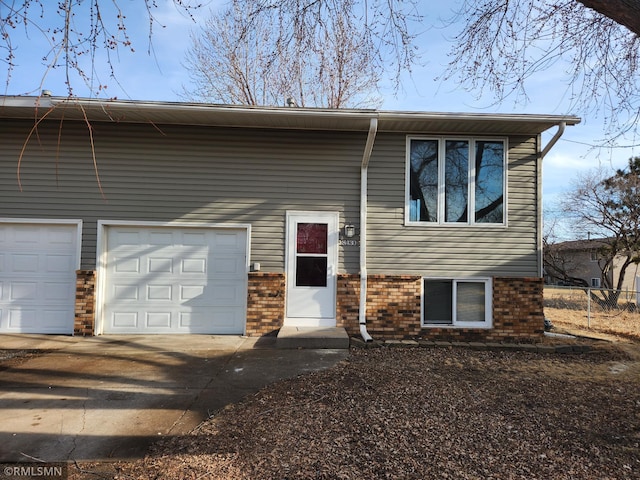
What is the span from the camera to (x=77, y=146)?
6.69 metres

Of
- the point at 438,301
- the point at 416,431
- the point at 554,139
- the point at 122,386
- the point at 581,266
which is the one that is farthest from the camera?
the point at 581,266

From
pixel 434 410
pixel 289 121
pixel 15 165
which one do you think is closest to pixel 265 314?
pixel 289 121

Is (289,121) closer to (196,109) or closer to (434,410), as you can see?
(196,109)

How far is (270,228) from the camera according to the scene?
6.84m

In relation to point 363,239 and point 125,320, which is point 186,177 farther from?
point 363,239

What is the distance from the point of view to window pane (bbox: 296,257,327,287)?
6848 mm

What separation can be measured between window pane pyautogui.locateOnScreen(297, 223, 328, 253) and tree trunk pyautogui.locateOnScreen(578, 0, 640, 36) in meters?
4.67

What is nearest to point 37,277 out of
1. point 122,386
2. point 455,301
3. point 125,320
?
point 125,320

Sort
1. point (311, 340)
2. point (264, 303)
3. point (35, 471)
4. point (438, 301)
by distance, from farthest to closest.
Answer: point (438, 301) → point (264, 303) → point (311, 340) → point (35, 471)

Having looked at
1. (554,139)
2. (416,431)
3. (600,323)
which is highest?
(554,139)

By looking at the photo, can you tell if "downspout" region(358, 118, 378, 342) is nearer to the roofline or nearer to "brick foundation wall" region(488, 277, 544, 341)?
the roofline

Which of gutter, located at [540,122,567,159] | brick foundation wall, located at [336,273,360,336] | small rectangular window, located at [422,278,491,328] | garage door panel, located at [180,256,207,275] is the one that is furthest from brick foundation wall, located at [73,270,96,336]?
gutter, located at [540,122,567,159]

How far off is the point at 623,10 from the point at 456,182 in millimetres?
4151

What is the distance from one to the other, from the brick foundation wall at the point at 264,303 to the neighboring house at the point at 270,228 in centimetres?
2
